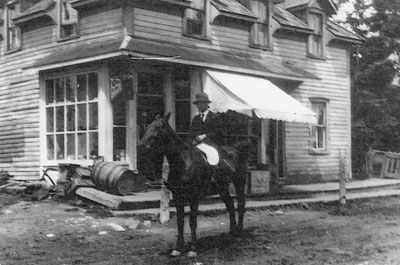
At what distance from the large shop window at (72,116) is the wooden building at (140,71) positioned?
28 mm

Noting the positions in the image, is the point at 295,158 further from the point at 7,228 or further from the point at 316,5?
the point at 7,228

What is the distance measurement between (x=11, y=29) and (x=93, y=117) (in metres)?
5.91

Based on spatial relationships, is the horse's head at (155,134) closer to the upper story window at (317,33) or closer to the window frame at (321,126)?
the window frame at (321,126)

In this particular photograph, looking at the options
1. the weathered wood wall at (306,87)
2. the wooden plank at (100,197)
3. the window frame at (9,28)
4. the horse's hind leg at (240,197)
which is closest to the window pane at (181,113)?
the weathered wood wall at (306,87)

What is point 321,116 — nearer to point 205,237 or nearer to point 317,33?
point 317,33

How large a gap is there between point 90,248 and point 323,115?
47.5 ft

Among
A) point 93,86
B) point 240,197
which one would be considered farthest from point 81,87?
point 240,197

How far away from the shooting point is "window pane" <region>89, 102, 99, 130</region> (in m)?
14.6

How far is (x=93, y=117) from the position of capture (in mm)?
14648

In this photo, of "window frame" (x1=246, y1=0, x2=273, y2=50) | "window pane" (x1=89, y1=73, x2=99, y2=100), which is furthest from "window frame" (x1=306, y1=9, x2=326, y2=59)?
"window pane" (x1=89, y1=73, x2=99, y2=100)

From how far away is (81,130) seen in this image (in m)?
15.0

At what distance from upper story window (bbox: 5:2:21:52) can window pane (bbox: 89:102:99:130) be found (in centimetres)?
505

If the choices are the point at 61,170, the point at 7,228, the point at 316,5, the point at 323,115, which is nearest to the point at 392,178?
the point at 323,115

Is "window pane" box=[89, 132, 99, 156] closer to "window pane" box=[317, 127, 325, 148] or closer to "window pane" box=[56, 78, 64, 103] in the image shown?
"window pane" box=[56, 78, 64, 103]
